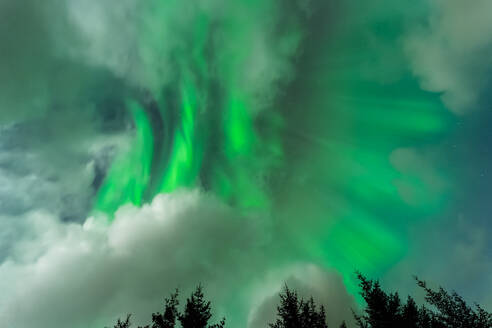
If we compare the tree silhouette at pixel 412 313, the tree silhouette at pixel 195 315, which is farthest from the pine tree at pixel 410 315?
the tree silhouette at pixel 195 315

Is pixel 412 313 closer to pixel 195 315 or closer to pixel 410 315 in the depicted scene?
pixel 410 315

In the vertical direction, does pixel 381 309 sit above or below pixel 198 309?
below

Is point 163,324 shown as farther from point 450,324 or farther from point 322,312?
point 450,324

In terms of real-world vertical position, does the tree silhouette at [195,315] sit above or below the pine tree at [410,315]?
above

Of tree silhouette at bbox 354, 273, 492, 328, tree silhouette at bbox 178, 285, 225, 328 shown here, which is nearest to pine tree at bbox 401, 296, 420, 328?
tree silhouette at bbox 354, 273, 492, 328

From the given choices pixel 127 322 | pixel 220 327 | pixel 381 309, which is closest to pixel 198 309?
pixel 220 327

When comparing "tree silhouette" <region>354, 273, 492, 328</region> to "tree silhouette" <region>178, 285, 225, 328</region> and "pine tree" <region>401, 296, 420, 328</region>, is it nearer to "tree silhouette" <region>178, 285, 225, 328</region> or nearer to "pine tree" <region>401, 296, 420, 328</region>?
"pine tree" <region>401, 296, 420, 328</region>

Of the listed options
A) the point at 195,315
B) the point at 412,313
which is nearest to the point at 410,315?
the point at 412,313

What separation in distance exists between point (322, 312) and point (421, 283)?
9.76 metres

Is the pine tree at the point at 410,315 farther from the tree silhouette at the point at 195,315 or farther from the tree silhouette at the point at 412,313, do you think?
the tree silhouette at the point at 195,315

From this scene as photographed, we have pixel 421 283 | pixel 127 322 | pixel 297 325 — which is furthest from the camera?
pixel 421 283

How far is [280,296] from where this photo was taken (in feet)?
65.7

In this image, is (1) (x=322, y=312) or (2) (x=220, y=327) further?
(1) (x=322, y=312)

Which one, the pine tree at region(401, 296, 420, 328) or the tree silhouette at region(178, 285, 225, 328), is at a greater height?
the tree silhouette at region(178, 285, 225, 328)
